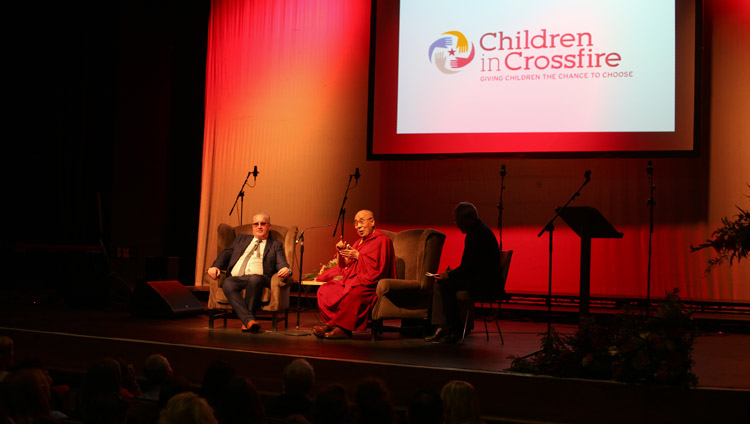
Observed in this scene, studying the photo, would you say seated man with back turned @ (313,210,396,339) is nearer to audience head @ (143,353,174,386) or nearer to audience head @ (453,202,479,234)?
audience head @ (453,202,479,234)

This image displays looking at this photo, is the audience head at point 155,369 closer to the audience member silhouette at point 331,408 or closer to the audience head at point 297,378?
the audience head at point 297,378

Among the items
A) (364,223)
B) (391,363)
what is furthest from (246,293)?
(391,363)

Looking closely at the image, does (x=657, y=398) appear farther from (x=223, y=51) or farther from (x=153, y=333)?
(x=223, y=51)

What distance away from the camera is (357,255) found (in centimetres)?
559

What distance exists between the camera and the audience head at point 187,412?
210 centimetres

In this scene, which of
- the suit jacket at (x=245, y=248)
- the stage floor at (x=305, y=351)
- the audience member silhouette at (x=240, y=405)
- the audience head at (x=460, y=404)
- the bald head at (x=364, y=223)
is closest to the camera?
the audience member silhouette at (x=240, y=405)

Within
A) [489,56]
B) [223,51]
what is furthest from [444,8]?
[223,51]

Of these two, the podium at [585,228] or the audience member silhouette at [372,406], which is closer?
the audience member silhouette at [372,406]

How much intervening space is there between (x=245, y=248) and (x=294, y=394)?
3294 mm

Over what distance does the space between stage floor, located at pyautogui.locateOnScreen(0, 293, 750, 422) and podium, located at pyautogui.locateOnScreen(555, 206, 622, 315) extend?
1.86ft

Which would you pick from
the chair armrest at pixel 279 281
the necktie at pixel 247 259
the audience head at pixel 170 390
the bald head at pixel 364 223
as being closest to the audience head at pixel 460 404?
the audience head at pixel 170 390

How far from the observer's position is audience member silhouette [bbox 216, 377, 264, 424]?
2414 mm

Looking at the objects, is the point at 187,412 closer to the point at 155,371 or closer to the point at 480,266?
the point at 155,371

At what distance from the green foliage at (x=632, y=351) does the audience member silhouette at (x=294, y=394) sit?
143cm
